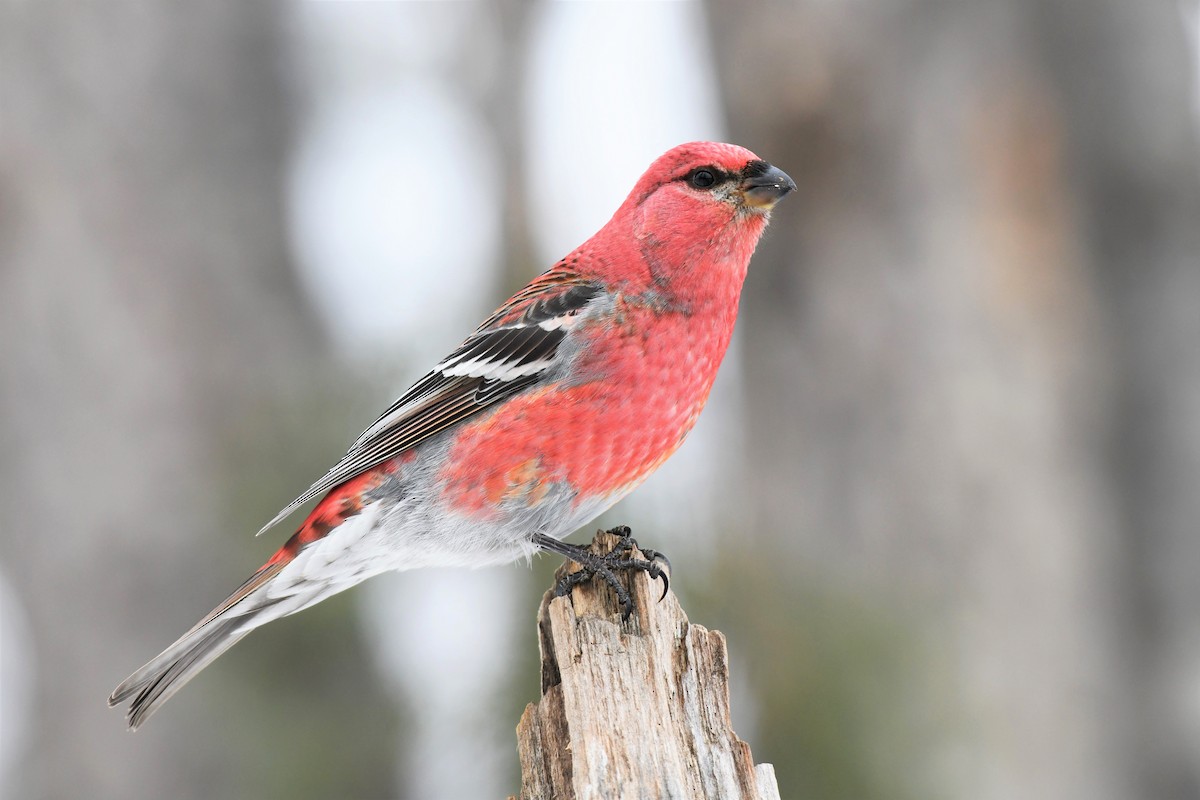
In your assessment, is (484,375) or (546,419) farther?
(484,375)

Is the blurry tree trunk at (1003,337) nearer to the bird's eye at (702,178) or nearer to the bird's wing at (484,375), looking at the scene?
the bird's eye at (702,178)

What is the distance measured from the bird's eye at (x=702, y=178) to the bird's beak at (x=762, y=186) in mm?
102

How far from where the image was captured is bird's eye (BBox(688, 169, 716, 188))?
3.06 m

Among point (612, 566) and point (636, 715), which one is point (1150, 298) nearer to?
point (612, 566)

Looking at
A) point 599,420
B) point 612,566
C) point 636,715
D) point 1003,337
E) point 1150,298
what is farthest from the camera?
point 1150,298

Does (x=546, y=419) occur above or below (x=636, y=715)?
above

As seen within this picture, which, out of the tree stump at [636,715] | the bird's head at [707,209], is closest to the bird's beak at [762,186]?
the bird's head at [707,209]

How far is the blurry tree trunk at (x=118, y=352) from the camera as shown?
213 inches

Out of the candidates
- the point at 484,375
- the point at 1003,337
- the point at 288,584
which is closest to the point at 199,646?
the point at 288,584

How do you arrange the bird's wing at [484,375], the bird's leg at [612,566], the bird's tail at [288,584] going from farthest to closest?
the bird's wing at [484,375]
the bird's tail at [288,584]
the bird's leg at [612,566]

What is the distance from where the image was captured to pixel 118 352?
18.7 feet

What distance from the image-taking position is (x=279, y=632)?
4.11 meters

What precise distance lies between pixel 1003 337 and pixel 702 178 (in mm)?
2524

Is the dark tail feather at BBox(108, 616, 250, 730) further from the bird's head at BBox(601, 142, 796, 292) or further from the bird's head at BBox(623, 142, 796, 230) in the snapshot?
the bird's head at BBox(623, 142, 796, 230)
